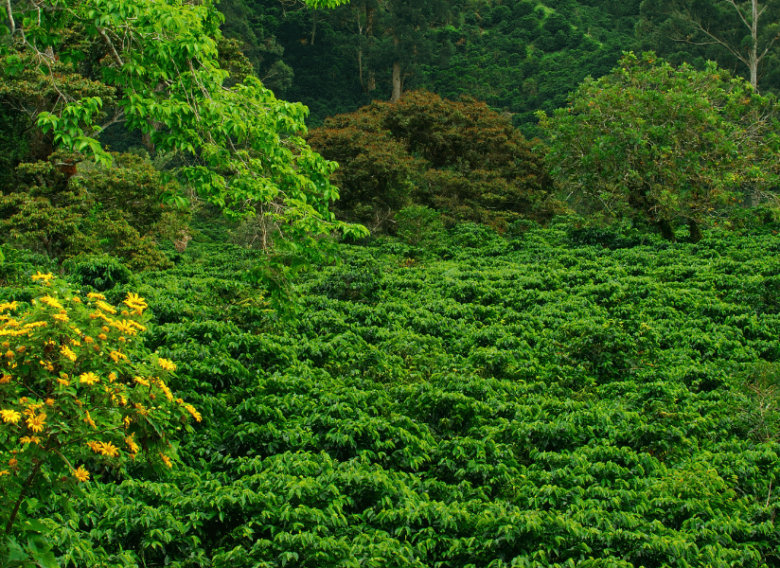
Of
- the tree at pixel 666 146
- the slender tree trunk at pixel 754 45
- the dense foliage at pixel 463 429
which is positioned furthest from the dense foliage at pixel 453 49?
the dense foliage at pixel 463 429

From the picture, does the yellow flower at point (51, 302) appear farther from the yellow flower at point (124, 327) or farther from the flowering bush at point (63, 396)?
the yellow flower at point (124, 327)

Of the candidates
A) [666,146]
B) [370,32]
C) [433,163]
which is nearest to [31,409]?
[666,146]

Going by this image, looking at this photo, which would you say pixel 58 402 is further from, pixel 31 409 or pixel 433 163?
pixel 433 163

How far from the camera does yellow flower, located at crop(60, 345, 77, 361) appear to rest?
294cm

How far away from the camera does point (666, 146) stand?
14961 mm

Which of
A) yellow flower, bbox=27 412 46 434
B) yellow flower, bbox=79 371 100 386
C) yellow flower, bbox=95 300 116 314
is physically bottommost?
yellow flower, bbox=27 412 46 434

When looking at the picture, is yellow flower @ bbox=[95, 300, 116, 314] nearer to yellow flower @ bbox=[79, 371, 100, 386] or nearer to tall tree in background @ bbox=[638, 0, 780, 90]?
yellow flower @ bbox=[79, 371, 100, 386]

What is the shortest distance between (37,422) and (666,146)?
49.2ft

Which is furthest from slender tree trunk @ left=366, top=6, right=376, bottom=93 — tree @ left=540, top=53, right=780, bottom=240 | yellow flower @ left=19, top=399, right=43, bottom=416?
yellow flower @ left=19, top=399, right=43, bottom=416

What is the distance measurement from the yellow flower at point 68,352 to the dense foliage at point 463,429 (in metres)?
0.83

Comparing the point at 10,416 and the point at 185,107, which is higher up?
the point at 185,107

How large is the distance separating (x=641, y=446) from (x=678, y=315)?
4393 millimetres

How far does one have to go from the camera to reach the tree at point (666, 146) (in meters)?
15.1

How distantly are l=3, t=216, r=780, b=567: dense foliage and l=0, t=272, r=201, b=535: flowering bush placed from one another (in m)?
0.36
